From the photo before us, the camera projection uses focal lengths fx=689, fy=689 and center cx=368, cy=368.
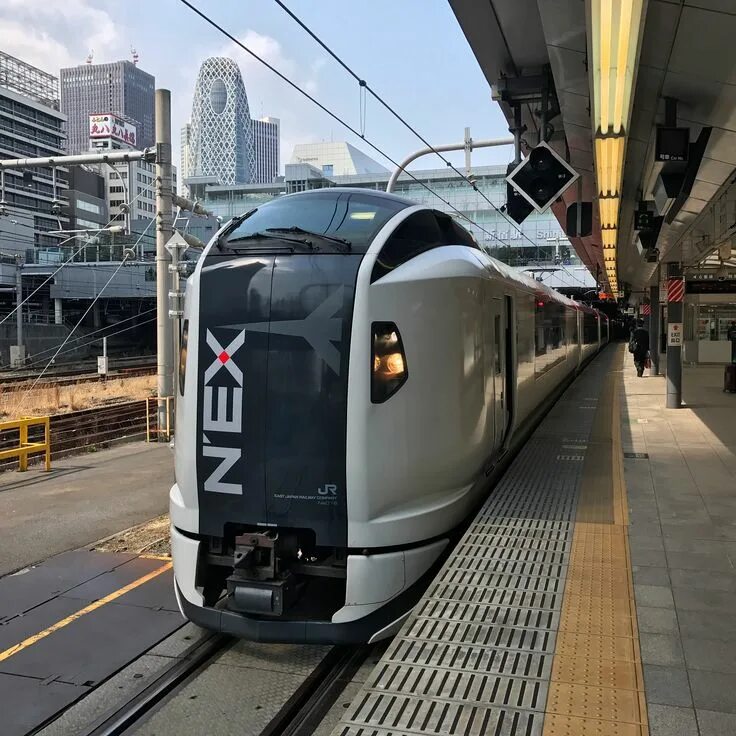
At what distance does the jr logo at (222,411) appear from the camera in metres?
4.18

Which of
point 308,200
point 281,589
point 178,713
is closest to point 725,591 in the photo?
point 281,589

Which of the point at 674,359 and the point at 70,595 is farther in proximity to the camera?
the point at 674,359

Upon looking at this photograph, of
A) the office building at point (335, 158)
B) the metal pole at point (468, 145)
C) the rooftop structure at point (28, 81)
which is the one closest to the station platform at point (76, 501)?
the metal pole at point (468, 145)

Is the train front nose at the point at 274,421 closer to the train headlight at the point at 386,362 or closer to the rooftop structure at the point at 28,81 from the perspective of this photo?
the train headlight at the point at 386,362

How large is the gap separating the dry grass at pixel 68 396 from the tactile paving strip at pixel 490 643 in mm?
16044

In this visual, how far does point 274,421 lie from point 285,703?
1.57 m

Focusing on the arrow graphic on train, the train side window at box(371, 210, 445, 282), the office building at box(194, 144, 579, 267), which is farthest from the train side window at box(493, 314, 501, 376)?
the office building at box(194, 144, 579, 267)

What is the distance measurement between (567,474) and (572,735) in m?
4.79

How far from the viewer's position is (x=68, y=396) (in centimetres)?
2288

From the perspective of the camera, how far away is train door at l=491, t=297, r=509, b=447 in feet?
18.5

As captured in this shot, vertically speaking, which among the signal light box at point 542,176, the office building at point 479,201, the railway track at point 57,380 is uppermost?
the office building at point 479,201

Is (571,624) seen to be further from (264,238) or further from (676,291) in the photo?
(676,291)

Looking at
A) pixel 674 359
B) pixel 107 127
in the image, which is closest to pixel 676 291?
pixel 674 359

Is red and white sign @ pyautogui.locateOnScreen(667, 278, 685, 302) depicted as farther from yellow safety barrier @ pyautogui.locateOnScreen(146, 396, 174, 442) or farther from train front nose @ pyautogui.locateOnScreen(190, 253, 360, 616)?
train front nose @ pyautogui.locateOnScreen(190, 253, 360, 616)
